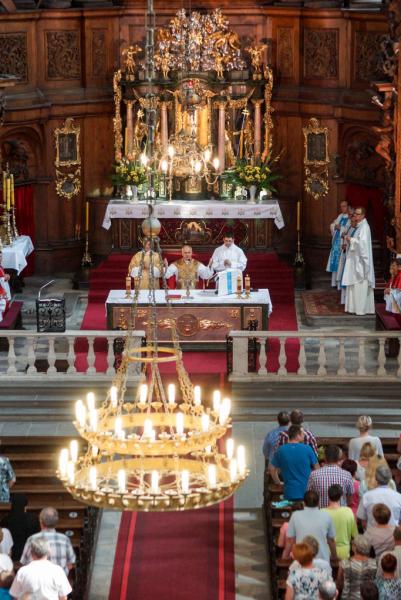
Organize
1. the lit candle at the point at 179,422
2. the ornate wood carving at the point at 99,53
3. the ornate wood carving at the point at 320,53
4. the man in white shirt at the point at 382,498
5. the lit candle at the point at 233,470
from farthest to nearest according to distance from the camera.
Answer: the ornate wood carving at the point at 99,53, the ornate wood carving at the point at 320,53, the man in white shirt at the point at 382,498, the lit candle at the point at 179,422, the lit candle at the point at 233,470

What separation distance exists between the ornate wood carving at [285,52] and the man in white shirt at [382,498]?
51.5 feet

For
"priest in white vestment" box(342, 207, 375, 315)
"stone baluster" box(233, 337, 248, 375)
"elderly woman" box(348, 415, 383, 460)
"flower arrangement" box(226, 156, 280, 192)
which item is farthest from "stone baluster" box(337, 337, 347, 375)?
"flower arrangement" box(226, 156, 280, 192)

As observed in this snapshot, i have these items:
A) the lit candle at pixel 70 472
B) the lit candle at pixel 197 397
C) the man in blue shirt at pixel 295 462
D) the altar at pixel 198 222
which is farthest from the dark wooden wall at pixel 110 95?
the lit candle at pixel 70 472

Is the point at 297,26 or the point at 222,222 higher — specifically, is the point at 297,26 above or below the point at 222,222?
above

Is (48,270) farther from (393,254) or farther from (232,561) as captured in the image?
(232,561)

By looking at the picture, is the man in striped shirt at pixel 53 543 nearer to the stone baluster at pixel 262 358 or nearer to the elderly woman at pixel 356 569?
the elderly woman at pixel 356 569

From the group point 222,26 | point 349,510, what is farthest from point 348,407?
point 222,26

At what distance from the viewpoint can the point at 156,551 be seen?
1769cm

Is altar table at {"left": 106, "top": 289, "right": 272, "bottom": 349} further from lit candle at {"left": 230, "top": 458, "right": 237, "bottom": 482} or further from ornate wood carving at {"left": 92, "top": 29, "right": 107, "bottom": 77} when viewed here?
lit candle at {"left": 230, "top": 458, "right": 237, "bottom": 482}

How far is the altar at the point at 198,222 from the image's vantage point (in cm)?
2925

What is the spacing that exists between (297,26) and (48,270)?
6.14 m

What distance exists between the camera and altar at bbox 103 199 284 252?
29.2 meters

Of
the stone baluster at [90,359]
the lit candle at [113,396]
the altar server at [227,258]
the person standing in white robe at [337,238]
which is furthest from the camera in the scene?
the person standing in white robe at [337,238]

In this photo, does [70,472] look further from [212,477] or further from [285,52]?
[285,52]
